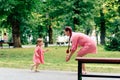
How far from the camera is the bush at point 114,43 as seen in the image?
32.9 m

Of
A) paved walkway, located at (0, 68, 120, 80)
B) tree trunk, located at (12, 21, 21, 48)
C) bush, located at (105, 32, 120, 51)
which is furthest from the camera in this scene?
tree trunk, located at (12, 21, 21, 48)

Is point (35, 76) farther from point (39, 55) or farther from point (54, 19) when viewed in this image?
point (54, 19)

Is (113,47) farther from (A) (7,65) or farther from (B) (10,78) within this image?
(B) (10,78)

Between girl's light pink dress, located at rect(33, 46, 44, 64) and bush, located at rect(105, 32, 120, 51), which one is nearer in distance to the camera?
girl's light pink dress, located at rect(33, 46, 44, 64)

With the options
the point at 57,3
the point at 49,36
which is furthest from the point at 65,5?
the point at 49,36

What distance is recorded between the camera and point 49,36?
217 feet

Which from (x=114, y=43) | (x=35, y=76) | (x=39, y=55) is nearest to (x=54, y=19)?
(x=114, y=43)

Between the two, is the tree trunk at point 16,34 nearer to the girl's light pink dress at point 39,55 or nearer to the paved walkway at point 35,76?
the girl's light pink dress at point 39,55

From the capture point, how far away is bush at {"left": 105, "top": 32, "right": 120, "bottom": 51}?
108 ft

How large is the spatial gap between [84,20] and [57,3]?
4.19 metres

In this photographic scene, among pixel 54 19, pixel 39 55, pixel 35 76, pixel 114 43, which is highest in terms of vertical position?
pixel 54 19

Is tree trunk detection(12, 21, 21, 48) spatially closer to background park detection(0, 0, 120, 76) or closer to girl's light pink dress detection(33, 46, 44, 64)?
background park detection(0, 0, 120, 76)

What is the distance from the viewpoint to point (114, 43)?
33.3m

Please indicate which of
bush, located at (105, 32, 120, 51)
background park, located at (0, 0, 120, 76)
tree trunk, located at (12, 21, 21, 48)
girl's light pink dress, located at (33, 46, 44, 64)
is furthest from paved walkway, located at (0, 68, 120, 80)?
tree trunk, located at (12, 21, 21, 48)
